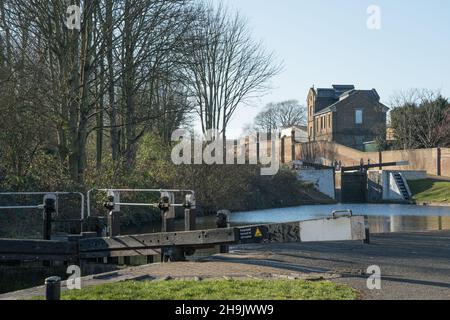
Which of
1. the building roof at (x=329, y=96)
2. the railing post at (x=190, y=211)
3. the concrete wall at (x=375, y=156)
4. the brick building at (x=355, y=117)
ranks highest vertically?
the building roof at (x=329, y=96)

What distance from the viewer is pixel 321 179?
5497 centimetres

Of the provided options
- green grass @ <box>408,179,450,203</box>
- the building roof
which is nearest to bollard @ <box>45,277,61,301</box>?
green grass @ <box>408,179,450,203</box>

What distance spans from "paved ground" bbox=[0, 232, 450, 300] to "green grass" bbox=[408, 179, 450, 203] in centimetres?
3640

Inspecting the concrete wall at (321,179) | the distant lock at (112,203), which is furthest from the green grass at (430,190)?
the distant lock at (112,203)

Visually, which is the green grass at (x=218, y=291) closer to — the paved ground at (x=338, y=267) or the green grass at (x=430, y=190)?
the paved ground at (x=338, y=267)

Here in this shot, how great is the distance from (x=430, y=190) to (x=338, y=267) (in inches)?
1759

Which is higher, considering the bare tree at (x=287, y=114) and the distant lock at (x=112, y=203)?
the bare tree at (x=287, y=114)

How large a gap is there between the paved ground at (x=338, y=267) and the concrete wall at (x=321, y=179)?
131 feet

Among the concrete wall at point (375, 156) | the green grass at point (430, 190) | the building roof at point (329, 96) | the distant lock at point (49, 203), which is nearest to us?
the distant lock at point (49, 203)

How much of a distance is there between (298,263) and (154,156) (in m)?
22.8

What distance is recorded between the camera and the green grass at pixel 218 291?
7.48 metres

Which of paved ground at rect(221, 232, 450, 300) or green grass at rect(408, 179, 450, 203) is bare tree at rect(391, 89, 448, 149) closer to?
green grass at rect(408, 179, 450, 203)

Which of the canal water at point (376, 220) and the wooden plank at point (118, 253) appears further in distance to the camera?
the canal water at point (376, 220)

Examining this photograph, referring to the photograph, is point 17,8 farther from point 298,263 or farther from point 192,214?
point 298,263
